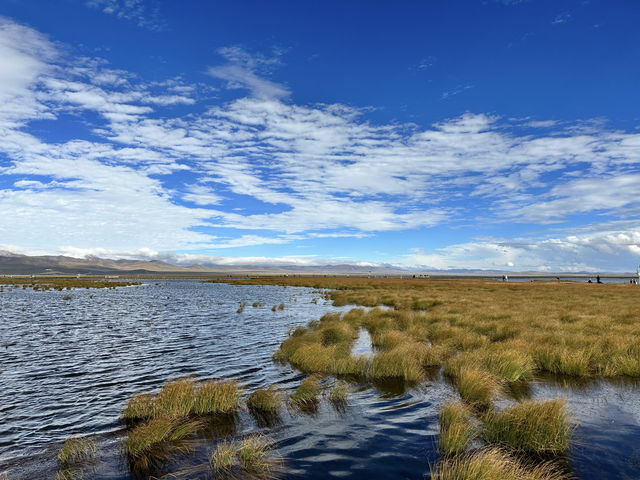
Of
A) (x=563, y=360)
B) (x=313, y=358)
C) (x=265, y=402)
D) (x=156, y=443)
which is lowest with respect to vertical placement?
(x=156, y=443)

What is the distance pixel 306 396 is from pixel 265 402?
1.34 m

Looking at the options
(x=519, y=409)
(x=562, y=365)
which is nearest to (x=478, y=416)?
(x=519, y=409)

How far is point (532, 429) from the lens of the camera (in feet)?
26.0

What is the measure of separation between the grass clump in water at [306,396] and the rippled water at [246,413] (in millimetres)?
507

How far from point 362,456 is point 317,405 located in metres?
3.03

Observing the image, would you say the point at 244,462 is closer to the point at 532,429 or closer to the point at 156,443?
the point at 156,443

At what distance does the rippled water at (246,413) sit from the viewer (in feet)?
25.0

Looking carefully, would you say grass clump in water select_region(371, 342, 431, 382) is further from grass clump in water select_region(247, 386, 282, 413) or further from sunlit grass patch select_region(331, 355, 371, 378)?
A: grass clump in water select_region(247, 386, 282, 413)

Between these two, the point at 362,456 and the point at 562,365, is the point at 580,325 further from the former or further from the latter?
the point at 362,456

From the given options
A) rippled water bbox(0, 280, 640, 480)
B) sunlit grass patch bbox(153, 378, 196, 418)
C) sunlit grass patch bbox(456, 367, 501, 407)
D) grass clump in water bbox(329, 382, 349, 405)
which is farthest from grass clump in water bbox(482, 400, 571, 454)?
sunlit grass patch bbox(153, 378, 196, 418)

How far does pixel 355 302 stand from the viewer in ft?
147

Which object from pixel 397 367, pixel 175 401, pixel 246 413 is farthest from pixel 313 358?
pixel 175 401

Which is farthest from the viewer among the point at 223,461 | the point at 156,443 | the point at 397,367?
the point at 397,367

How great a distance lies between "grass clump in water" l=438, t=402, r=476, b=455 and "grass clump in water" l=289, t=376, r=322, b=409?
3836mm
